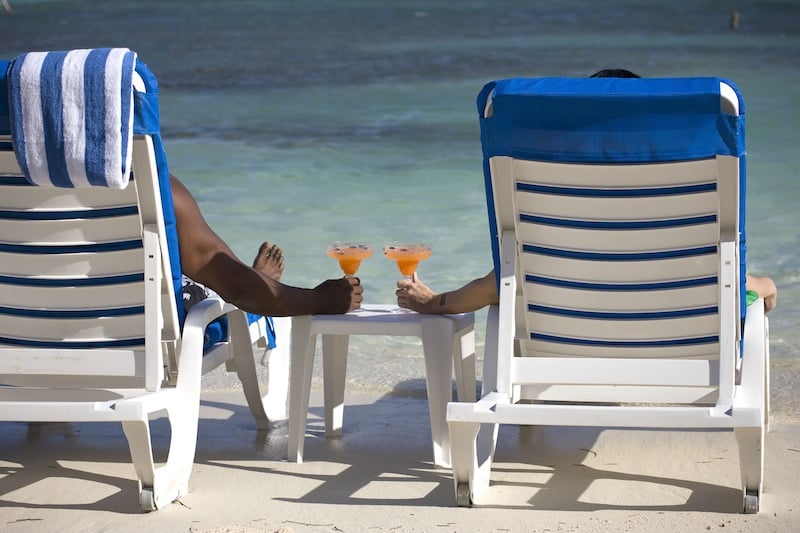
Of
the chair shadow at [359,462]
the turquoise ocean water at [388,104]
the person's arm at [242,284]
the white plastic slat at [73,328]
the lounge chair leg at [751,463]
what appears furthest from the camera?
the turquoise ocean water at [388,104]

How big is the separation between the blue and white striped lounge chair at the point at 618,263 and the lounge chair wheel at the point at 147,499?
82 cm

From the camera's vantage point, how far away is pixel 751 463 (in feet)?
10.4

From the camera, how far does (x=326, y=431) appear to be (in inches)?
165

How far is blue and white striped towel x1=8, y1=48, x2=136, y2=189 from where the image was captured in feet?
10.7

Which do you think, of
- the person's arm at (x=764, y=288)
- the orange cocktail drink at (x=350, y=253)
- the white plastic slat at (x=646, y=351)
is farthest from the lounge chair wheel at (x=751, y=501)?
the orange cocktail drink at (x=350, y=253)

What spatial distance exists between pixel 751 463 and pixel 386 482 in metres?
1.05

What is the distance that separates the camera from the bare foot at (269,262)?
13.8ft

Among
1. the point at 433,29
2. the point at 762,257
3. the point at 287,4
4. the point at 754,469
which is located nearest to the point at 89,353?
the point at 754,469

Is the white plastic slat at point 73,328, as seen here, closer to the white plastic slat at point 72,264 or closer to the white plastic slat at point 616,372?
the white plastic slat at point 72,264

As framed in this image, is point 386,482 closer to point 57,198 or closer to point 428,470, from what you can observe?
point 428,470

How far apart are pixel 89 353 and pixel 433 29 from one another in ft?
109

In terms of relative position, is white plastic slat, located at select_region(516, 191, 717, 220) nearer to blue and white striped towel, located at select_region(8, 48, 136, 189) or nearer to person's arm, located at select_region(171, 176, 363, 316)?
person's arm, located at select_region(171, 176, 363, 316)

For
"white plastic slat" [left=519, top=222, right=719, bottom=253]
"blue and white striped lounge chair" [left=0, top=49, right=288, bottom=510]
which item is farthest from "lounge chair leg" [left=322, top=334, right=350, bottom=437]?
"white plastic slat" [left=519, top=222, right=719, bottom=253]

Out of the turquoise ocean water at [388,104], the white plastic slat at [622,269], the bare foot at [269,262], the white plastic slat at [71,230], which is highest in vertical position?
the white plastic slat at [71,230]
